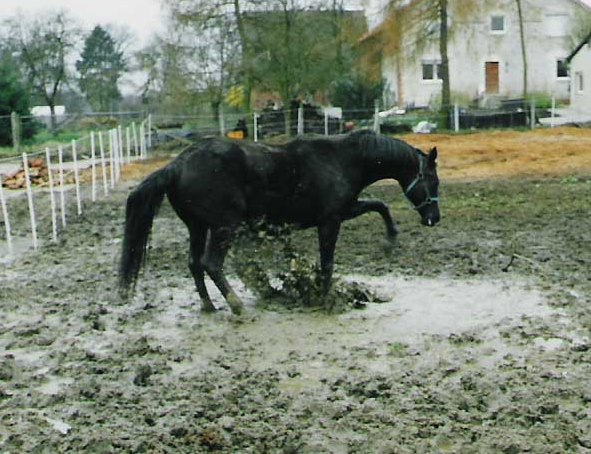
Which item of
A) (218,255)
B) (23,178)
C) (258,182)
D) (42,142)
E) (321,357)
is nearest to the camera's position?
(321,357)

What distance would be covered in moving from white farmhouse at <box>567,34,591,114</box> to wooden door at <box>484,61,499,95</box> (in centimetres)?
498

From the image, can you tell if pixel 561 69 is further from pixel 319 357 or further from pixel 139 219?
pixel 319 357

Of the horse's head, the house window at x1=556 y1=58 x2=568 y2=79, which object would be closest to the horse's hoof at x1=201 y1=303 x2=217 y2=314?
the horse's head

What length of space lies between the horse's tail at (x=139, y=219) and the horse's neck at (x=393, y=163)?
1851 millimetres

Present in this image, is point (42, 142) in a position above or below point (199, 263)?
above

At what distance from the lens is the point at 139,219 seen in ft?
26.8

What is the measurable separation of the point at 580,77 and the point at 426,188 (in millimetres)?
43857

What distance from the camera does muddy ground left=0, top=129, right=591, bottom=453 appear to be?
5074 mm

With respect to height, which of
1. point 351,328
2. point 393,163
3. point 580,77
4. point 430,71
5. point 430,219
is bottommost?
point 351,328

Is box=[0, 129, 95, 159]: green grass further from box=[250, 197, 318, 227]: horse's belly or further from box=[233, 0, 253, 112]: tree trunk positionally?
box=[250, 197, 318, 227]: horse's belly

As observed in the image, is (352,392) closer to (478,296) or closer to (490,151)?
(478,296)

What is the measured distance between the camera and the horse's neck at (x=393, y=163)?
8844 mm

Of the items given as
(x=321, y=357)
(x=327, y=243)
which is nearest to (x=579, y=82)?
(x=327, y=243)

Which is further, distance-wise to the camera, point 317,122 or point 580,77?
point 580,77
